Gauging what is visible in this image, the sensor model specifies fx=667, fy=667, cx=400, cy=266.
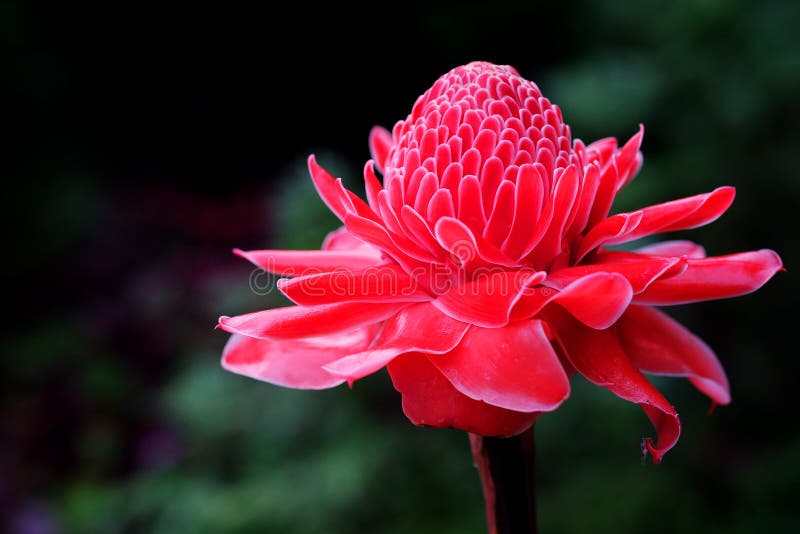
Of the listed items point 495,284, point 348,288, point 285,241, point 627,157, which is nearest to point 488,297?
point 495,284

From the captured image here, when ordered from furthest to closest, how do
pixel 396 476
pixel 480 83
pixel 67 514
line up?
pixel 67 514, pixel 396 476, pixel 480 83

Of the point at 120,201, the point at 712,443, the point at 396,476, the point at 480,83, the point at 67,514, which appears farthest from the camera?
the point at 120,201

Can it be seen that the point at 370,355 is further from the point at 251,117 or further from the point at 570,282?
the point at 251,117

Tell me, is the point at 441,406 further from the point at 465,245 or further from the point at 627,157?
the point at 627,157

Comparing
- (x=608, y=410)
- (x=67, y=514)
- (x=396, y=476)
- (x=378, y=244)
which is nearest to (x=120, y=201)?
(x=67, y=514)

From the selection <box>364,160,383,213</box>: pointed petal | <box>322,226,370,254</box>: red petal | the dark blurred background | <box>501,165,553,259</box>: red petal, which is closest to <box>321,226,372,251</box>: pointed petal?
<box>322,226,370,254</box>: red petal

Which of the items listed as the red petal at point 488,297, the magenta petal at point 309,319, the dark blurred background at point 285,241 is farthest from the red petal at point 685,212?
the dark blurred background at point 285,241

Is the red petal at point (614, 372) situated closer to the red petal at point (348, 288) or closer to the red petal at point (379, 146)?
the red petal at point (348, 288)
